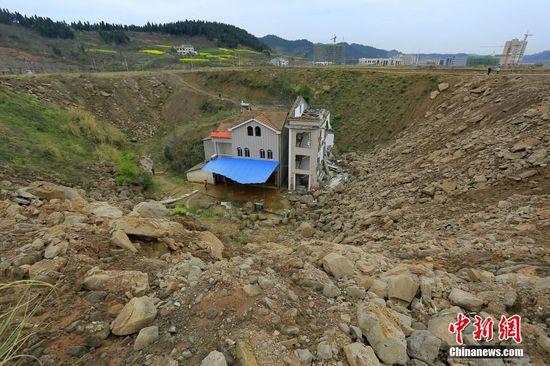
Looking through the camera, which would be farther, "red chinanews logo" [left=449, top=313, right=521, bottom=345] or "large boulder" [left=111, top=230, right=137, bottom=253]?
"large boulder" [left=111, top=230, right=137, bottom=253]

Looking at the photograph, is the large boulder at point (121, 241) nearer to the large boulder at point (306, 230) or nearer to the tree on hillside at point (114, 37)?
the large boulder at point (306, 230)

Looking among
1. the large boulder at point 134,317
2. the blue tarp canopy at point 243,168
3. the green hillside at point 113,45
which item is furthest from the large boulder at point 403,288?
the green hillside at point 113,45

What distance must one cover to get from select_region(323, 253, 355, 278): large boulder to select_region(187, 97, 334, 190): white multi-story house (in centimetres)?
1235

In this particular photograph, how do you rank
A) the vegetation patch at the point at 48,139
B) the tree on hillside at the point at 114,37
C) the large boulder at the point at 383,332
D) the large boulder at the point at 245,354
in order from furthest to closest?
the tree on hillside at the point at 114,37 → the vegetation patch at the point at 48,139 → the large boulder at the point at 383,332 → the large boulder at the point at 245,354

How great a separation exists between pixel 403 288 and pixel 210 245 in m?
5.62

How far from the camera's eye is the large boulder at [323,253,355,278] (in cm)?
663

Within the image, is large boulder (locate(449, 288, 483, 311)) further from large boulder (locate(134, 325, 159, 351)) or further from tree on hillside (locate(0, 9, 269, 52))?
tree on hillside (locate(0, 9, 269, 52))

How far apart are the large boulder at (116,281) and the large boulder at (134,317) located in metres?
0.58

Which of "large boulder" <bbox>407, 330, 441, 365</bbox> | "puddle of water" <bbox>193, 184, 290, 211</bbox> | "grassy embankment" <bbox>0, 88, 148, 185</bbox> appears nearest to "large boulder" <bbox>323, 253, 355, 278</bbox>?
"large boulder" <bbox>407, 330, 441, 365</bbox>

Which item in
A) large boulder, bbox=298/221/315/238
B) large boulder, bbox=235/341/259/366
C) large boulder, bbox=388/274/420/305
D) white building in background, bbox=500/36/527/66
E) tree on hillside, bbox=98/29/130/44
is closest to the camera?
large boulder, bbox=235/341/259/366

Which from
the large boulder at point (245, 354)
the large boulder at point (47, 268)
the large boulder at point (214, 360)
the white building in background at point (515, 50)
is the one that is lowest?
the large boulder at point (245, 354)

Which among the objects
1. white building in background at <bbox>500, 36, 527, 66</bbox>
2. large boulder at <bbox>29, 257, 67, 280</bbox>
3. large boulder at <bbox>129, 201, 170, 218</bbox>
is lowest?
large boulder at <bbox>129, 201, 170, 218</bbox>

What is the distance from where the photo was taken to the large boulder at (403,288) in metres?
5.59

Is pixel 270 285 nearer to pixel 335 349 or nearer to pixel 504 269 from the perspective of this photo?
pixel 335 349
